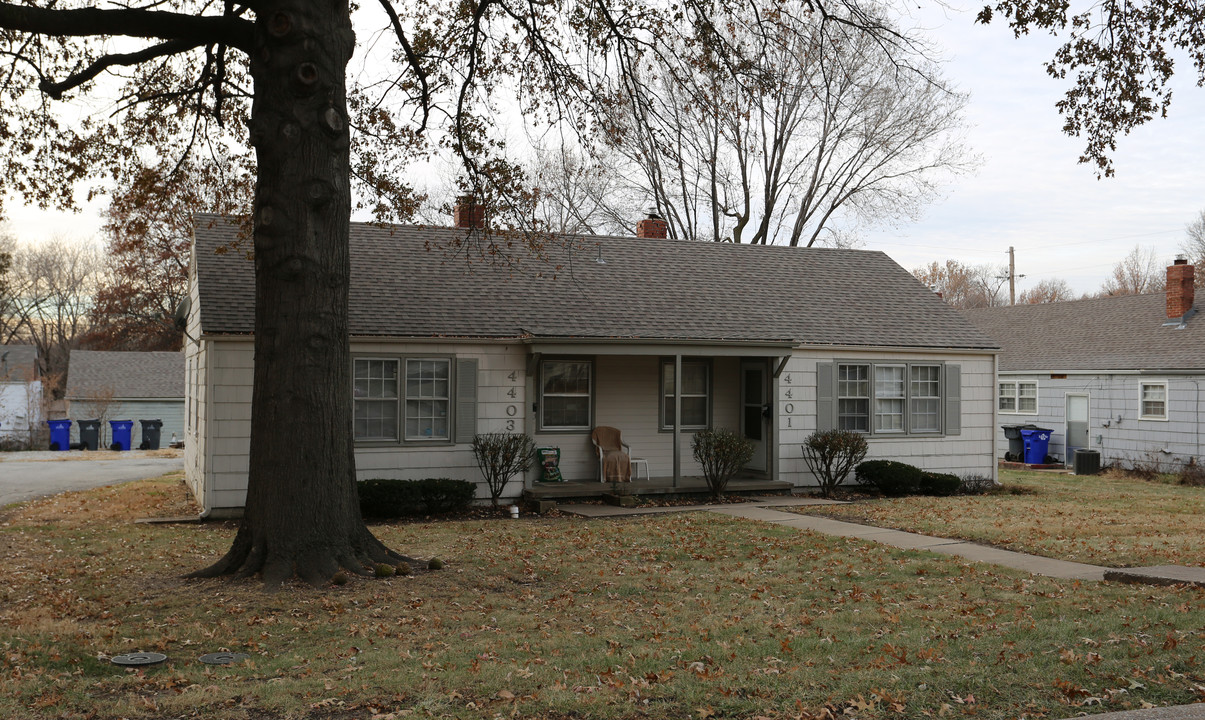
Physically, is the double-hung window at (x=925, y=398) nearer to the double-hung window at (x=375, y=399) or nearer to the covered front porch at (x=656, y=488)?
the covered front porch at (x=656, y=488)

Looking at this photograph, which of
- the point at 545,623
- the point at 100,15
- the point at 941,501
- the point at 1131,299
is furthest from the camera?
the point at 1131,299

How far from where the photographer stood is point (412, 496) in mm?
13930

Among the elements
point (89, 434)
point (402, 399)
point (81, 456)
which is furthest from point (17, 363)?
point (402, 399)

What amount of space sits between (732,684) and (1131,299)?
27486 mm

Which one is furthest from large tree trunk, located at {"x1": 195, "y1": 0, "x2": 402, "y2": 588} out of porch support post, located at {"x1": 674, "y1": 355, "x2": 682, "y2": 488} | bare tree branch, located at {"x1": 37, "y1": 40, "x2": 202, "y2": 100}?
porch support post, located at {"x1": 674, "y1": 355, "x2": 682, "y2": 488}

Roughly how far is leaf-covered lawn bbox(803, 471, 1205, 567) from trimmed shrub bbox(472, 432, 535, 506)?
4.64 m

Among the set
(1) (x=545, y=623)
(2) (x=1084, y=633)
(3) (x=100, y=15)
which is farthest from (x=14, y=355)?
(2) (x=1084, y=633)

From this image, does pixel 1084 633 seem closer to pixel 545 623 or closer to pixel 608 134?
pixel 545 623

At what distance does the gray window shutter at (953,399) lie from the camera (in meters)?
18.3

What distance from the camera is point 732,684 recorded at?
215 inches

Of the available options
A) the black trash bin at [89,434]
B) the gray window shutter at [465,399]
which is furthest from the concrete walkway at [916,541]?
the black trash bin at [89,434]

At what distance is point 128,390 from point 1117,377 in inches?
1429

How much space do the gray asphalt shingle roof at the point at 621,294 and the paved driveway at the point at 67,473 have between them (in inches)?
259

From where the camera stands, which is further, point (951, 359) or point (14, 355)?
point (14, 355)
